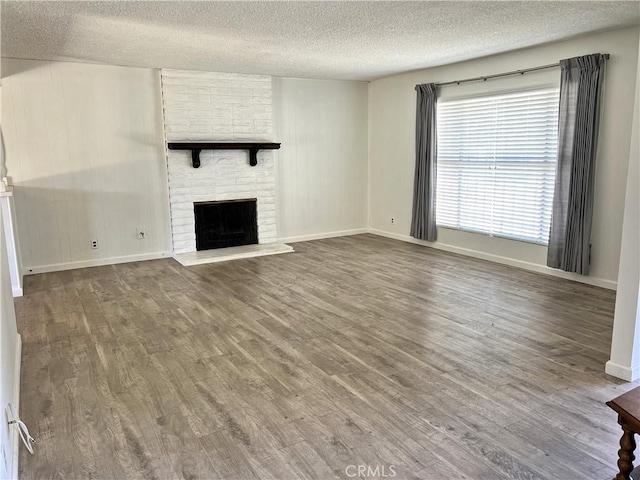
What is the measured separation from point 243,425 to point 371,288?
8.56 feet

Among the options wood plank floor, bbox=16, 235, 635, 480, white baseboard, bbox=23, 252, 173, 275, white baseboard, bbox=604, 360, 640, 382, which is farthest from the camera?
white baseboard, bbox=23, 252, 173, 275

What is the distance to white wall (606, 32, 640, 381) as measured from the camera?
2672 mm

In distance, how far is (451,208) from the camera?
251 inches

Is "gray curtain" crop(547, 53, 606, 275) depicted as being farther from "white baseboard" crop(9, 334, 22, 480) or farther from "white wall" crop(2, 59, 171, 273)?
"white baseboard" crop(9, 334, 22, 480)

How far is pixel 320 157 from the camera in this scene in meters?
7.46

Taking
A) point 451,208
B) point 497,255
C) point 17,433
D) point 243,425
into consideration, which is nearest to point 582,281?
point 497,255

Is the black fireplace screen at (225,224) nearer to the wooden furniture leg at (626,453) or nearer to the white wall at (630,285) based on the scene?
the white wall at (630,285)

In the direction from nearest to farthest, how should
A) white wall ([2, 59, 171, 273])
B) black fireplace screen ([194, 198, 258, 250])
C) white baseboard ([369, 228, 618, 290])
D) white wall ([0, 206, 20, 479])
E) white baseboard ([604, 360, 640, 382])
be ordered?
white wall ([0, 206, 20, 479]) → white baseboard ([604, 360, 640, 382]) → white baseboard ([369, 228, 618, 290]) → white wall ([2, 59, 171, 273]) → black fireplace screen ([194, 198, 258, 250])

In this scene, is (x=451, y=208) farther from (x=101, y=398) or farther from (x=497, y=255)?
(x=101, y=398)

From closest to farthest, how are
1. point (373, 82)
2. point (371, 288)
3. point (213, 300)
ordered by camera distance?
1. point (213, 300)
2. point (371, 288)
3. point (373, 82)

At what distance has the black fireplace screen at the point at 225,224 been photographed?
655 cm
